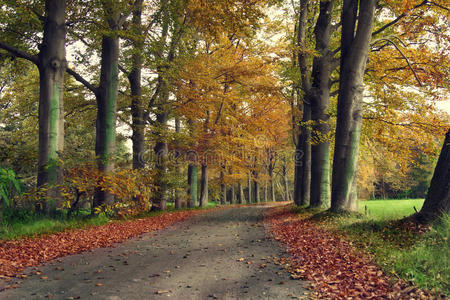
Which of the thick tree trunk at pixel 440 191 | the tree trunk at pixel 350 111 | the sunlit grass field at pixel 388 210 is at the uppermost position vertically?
the tree trunk at pixel 350 111

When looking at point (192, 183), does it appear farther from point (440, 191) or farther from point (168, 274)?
point (440, 191)

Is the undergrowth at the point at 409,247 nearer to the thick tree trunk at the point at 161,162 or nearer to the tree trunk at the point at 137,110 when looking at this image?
the thick tree trunk at the point at 161,162

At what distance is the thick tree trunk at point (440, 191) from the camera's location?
5996 mm

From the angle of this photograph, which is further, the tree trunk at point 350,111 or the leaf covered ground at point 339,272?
the tree trunk at point 350,111

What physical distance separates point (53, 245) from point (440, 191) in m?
8.05

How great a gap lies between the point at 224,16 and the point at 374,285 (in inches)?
327

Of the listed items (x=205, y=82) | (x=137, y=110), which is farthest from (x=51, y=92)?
(x=205, y=82)

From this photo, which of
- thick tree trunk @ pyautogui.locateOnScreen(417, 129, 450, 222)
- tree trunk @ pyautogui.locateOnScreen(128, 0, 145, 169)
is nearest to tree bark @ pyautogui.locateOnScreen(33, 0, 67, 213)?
tree trunk @ pyautogui.locateOnScreen(128, 0, 145, 169)

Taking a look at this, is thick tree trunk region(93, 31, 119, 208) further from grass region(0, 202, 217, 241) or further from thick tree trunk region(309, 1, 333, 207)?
thick tree trunk region(309, 1, 333, 207)

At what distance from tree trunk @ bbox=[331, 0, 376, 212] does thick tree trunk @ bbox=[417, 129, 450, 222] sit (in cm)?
383

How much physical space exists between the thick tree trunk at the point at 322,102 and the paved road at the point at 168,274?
6.09 m

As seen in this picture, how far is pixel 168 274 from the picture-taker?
5.05 m

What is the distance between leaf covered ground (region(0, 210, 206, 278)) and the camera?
17.8 ft

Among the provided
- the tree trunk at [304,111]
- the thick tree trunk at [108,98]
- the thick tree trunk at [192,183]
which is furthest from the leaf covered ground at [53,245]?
the thick tree trunk at [192,183]
